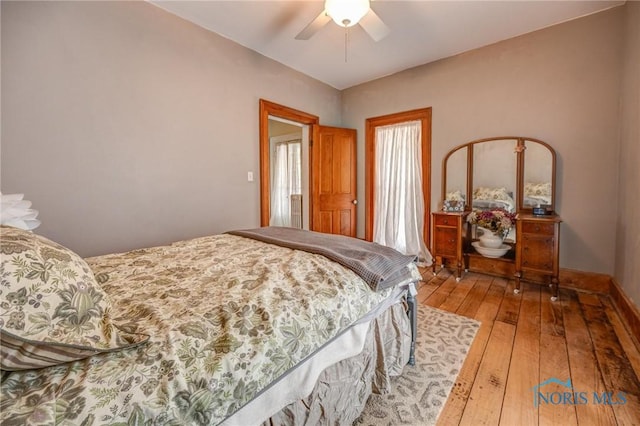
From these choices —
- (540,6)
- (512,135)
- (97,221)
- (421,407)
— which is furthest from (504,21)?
(97,221)

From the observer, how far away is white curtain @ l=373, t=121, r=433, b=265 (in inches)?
153

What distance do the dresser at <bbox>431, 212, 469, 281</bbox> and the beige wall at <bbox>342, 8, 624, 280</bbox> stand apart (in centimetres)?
97

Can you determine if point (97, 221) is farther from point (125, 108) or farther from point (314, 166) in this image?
point (314, 166)

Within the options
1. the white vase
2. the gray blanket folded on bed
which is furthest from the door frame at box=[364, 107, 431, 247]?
the gray blanket folded on bed

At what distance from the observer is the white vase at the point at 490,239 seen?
2.97 m

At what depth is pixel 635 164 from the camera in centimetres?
210

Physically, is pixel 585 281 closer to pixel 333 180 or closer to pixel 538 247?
pixel 538 247

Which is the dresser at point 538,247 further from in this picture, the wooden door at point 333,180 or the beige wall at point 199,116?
the wooden door at point 333,180

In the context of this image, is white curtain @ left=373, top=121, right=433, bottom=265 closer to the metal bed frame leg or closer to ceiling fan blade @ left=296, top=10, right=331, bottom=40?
ceiling fan blade @ left=296, top=10, right=331, bottom=40

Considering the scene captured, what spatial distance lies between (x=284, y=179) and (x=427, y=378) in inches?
176

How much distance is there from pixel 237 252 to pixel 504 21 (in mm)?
3352

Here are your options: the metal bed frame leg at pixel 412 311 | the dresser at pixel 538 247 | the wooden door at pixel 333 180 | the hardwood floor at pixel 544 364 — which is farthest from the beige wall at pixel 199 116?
the metal bed frame leg at pixel 412 311

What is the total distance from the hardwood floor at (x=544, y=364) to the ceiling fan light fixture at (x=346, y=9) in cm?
250

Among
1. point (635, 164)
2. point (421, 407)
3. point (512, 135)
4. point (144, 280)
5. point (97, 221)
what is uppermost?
point (512, 135)
